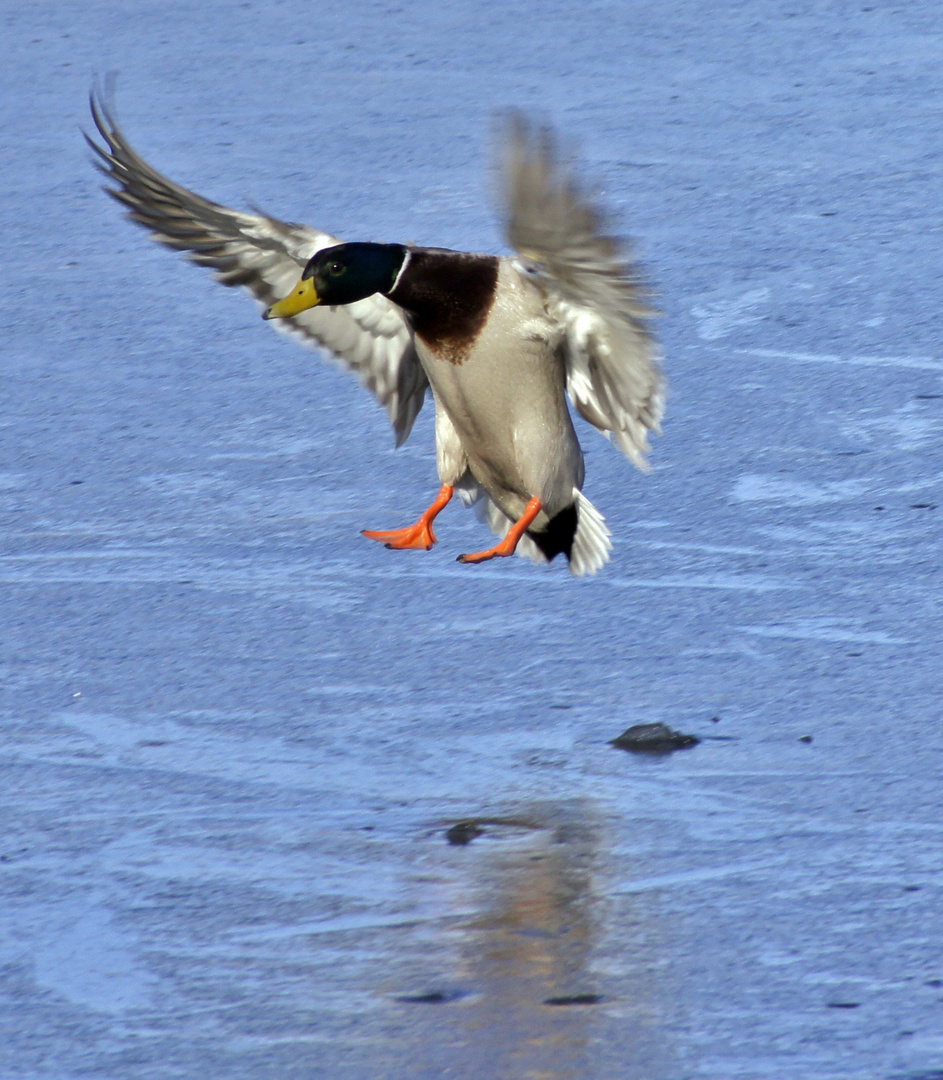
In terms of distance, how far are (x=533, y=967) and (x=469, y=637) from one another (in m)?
1.46

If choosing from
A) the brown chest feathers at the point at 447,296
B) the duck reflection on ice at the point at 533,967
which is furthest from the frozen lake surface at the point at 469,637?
the brown chest feathers at the point at 447,296

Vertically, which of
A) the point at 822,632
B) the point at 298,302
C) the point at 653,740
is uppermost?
the point at 298,302

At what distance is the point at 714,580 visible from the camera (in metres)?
5.00

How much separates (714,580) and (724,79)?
12.9 ft

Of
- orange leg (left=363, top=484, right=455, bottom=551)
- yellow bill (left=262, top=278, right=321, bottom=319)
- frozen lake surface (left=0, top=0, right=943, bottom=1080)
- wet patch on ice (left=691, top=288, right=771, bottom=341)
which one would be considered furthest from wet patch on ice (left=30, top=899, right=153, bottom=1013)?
wet patch on ice (left=691, top=288, right=771, bottom=341)

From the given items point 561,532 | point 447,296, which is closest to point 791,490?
point 561,532

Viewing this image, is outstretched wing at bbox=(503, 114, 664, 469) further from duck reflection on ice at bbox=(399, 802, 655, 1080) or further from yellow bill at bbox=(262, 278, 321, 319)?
duck reflection on ice at bbox=(399, 802, 655, 1080)

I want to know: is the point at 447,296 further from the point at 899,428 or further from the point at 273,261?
the point at 899,428

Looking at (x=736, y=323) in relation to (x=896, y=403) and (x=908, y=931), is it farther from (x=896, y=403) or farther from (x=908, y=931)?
(x=908, y=931)

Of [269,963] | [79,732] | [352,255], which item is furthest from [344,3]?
[269,963]

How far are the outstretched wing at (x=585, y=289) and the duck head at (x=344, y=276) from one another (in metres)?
0.40

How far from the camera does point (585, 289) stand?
15.3 feet

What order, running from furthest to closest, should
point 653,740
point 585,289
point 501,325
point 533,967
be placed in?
point 501,325
point 585,289
point 653,740
point 533,967

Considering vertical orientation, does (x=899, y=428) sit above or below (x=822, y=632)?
above
